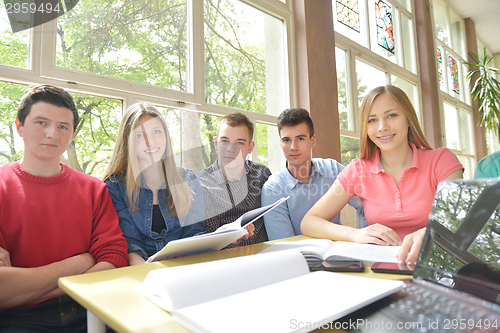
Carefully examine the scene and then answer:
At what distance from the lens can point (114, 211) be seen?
1130mm

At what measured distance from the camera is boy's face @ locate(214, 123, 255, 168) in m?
1.70

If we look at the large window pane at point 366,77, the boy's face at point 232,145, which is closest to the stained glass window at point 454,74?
the large window pane at point 366,77

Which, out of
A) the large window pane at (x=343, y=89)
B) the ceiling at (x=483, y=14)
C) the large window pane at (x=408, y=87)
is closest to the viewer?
the large window pane at (x=343, y=89)

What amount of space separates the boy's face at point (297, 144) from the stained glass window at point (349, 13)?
9.08 ft

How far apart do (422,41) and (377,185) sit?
557cm

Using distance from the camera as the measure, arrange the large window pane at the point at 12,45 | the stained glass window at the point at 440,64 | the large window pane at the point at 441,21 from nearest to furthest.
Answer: the large window pane at the point at 12,45, the stained glass window at the point at 440,64, the large window pane at the point at 441,21

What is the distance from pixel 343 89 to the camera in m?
3.84

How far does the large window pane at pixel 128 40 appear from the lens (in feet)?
5.48

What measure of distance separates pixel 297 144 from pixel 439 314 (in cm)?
147

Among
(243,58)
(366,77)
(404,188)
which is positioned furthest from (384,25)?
(404,188)

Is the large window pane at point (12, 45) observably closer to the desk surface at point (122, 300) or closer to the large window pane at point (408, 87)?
the desk surface at point (122, 300)

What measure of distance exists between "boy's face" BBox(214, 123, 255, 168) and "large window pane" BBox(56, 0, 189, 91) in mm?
640

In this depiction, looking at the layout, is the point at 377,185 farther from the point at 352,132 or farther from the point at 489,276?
the point at 352,132

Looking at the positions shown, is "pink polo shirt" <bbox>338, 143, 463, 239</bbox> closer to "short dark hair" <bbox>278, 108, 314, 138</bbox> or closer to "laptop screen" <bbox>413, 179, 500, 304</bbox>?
"short dark hair" <bbox>278, 108, 314, 138</bbox>
